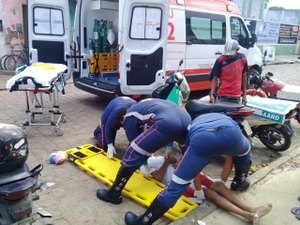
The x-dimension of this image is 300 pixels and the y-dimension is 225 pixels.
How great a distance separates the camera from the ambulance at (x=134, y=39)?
537 cm

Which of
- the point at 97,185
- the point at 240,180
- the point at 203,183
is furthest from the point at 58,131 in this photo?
the point at 240,180

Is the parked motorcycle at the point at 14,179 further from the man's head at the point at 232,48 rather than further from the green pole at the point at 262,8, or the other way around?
the green pole at the point at 262,8

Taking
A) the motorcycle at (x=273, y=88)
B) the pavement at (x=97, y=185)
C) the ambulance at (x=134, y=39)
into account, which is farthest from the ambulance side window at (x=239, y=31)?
the pavement at (x=97, y=185)

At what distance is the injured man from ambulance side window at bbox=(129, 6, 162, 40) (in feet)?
8.41

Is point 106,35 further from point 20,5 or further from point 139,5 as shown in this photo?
point 20,5

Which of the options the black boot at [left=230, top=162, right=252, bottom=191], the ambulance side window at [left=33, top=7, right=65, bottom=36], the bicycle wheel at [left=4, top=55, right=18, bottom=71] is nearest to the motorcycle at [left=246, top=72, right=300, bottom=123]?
the black boot at [left=230, top=162, right=252, bottom=191]

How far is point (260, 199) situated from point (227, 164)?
514 millimetres

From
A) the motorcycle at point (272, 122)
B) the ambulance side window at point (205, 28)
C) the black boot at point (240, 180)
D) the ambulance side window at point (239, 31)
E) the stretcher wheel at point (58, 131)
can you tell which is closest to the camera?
the black boot at point (240, 180)

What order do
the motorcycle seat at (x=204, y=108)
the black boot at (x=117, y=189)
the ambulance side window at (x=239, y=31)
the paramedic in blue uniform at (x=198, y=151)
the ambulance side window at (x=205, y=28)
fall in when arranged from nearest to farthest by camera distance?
the paramedic in blue uniform at (x=198, y=151)
the black boot at (x=117, y=189)
the motorcycle seat at (x=204, y=108)
the ambulance side window at (x=205, y=28)
the ambulance side window at (x=239, y=31)

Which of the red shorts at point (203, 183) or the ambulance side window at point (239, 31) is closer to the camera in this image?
the red shorts at point (203, 183)

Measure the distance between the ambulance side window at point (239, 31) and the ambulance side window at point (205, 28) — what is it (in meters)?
0.37

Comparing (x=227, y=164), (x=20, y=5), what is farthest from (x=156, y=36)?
(x=20, y=5)

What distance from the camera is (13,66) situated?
10836 millimetres

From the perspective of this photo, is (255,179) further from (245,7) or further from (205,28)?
(245,7)
